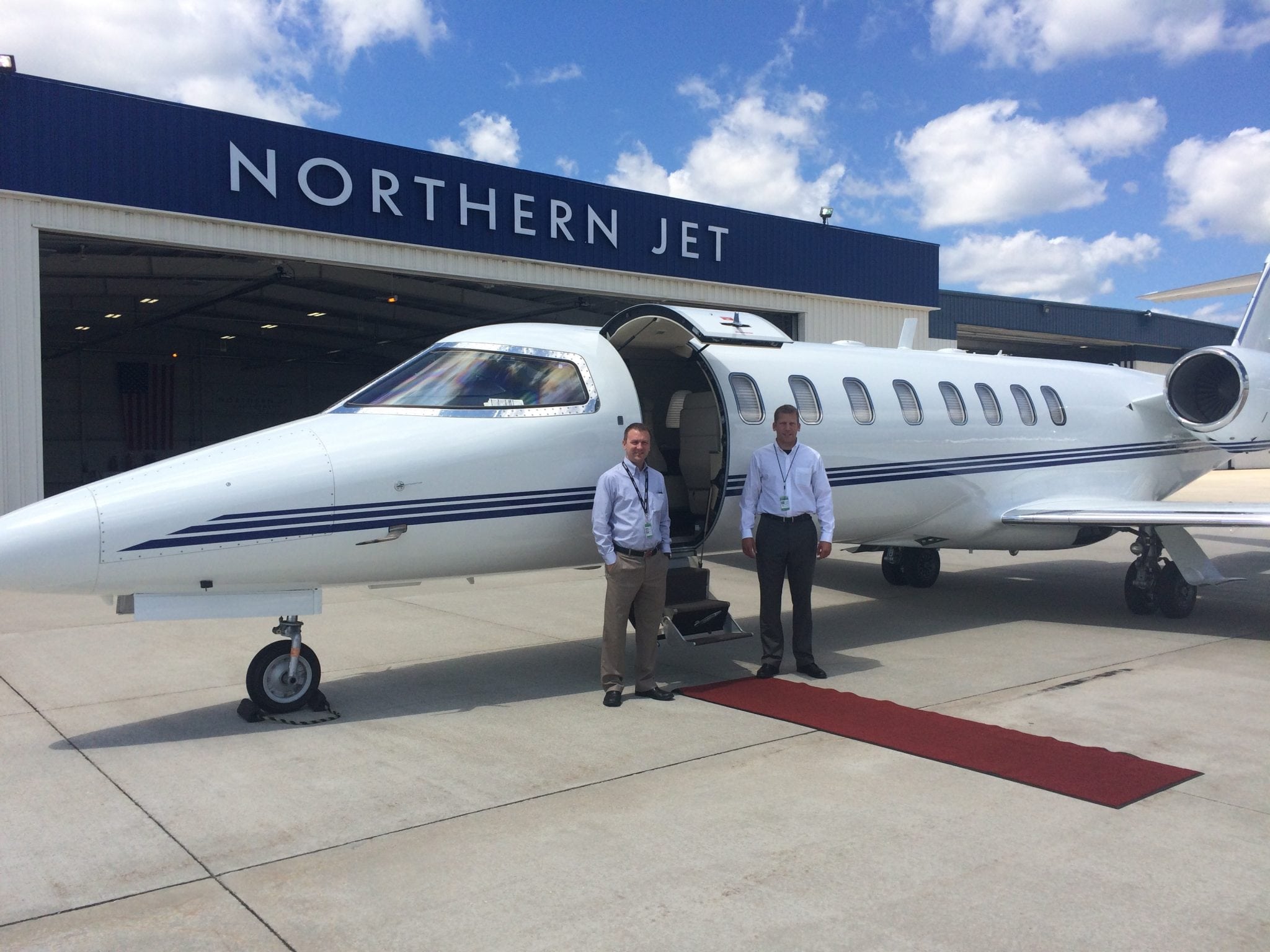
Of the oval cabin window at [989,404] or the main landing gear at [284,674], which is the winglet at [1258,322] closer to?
the oval cabin window at [989,404]

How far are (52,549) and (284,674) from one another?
1573 mm

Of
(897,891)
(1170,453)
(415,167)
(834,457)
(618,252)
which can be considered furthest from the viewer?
(618,252)

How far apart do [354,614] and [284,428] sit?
4.22 m

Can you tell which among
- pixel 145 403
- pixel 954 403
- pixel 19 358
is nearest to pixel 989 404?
pixel 954 403

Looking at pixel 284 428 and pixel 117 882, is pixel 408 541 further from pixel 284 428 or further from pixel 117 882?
pixel 117 882

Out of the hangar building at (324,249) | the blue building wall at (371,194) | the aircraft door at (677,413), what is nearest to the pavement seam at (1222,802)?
the aircraft door at (677,413)

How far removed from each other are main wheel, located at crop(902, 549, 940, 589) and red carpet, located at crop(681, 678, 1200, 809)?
5386mm

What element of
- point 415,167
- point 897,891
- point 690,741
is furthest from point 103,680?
point 415,167

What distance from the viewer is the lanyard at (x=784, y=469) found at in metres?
7.42

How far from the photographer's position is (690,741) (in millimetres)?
5863

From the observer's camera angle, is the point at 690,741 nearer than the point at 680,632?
Yes

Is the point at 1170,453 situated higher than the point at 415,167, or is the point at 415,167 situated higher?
the point at 415,167

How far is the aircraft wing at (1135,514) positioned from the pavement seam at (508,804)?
4.89 metres

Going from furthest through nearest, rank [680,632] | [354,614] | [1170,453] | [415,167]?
→ [415,167] < [1170,453] < [354,614] < [680,632]
